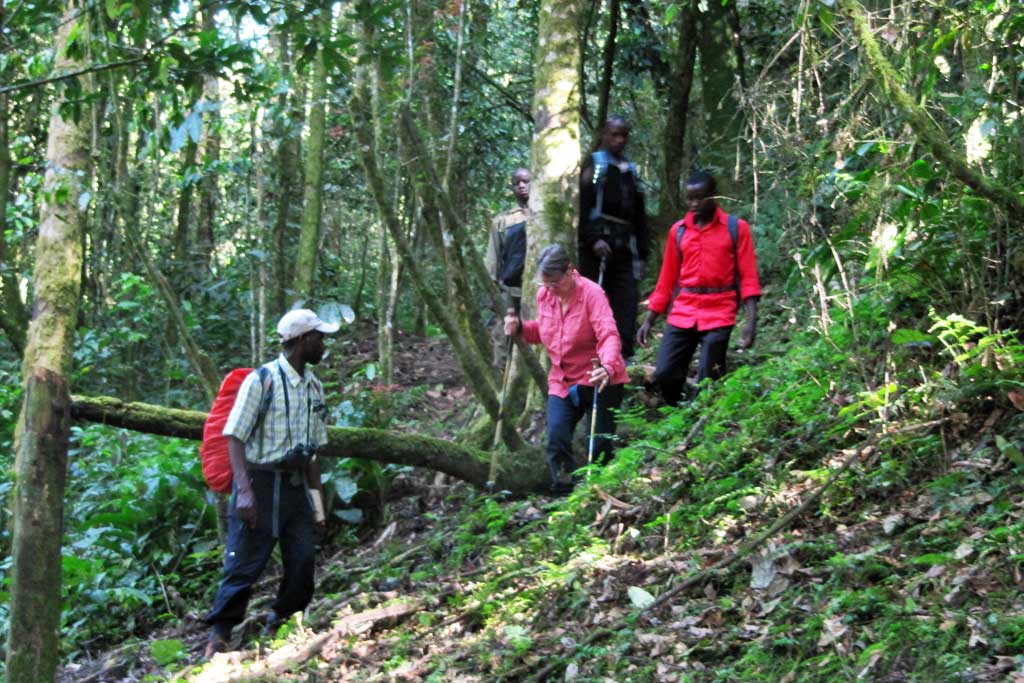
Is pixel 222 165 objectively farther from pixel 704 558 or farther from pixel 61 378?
pixel 704 558

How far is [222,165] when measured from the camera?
1120cm

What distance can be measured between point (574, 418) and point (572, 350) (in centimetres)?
55

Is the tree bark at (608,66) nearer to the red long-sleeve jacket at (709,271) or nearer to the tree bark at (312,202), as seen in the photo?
the tree bark at (312,202)

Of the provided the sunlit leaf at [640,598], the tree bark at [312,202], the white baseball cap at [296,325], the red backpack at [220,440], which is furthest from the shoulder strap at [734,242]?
the tree bark at [312,202]

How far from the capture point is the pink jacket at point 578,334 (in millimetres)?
7680

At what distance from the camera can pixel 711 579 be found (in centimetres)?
548

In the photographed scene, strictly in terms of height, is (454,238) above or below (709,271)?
above

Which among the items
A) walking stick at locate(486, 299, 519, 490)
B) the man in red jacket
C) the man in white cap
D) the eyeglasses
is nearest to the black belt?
the man in red jacket

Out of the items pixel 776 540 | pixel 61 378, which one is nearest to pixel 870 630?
pixel 776 540

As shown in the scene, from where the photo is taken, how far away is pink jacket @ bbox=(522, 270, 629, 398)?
7680 mm

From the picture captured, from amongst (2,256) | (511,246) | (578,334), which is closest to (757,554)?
(578,334)

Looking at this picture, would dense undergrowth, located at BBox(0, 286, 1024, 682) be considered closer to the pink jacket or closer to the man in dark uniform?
the pink jacket

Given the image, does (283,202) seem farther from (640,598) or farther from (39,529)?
(640,598)

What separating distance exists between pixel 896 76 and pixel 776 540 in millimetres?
2474
